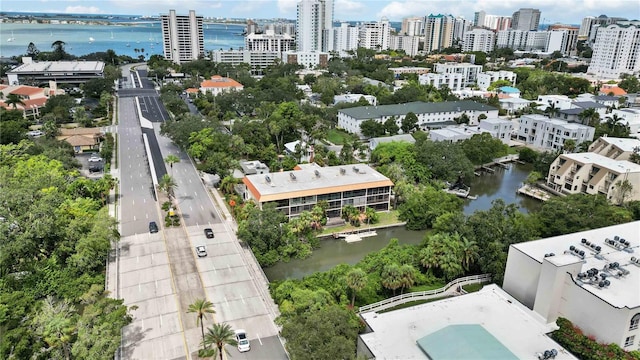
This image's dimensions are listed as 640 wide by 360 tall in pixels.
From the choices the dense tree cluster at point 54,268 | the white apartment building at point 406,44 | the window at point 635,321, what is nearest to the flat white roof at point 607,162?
the window at point 635,321

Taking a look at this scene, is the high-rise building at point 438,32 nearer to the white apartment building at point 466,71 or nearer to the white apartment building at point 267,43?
the white apartment building at point 267,43

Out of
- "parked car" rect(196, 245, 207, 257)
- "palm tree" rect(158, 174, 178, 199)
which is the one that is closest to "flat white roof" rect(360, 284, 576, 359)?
"parked car" rect(196, 245, 207, 257)

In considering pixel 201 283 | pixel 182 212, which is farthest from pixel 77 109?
pixel 201 283

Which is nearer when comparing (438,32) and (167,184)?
(167,184)

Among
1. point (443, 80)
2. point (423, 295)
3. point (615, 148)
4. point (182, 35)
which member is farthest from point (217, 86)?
point (423, 295)

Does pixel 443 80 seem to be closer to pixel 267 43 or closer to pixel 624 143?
pixel 624 143
